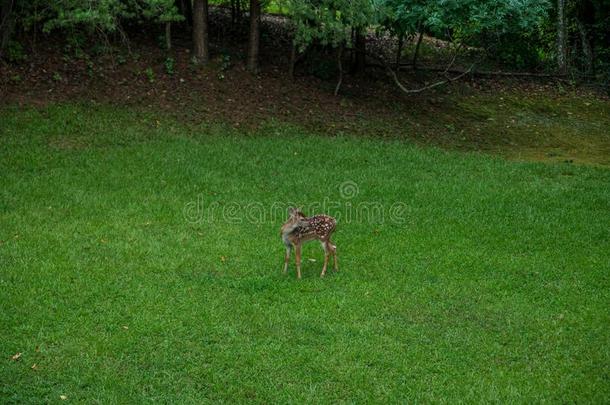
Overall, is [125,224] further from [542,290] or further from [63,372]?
[542,290]

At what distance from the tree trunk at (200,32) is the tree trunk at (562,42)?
41.0 ft

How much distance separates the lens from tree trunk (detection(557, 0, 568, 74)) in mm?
25047

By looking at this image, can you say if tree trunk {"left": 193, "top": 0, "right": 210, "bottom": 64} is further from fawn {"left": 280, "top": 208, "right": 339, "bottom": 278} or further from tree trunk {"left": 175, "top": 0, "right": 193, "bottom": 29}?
fawn {"left": 280, "top": 208, "right": 339, "bottom": 278}

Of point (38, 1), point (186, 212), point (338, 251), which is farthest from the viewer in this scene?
point (38, 1)

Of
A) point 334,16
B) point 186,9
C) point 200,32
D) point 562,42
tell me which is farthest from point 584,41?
point 200,32

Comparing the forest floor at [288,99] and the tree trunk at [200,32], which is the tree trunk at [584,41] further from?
the tree trunk at [200,32]

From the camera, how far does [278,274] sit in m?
9.73

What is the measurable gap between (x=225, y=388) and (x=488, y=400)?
2425mm

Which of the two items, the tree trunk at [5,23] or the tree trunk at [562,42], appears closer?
the tree trunk at [5,23]

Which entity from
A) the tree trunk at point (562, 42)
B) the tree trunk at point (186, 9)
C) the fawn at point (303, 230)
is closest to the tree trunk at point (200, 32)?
the tree trunk at point (186, 9)

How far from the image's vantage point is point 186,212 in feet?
39.4

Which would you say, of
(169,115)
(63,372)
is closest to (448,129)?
(169,115)

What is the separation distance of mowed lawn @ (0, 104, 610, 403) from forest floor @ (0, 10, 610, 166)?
130 centimetres

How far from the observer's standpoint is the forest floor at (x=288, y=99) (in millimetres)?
16984
